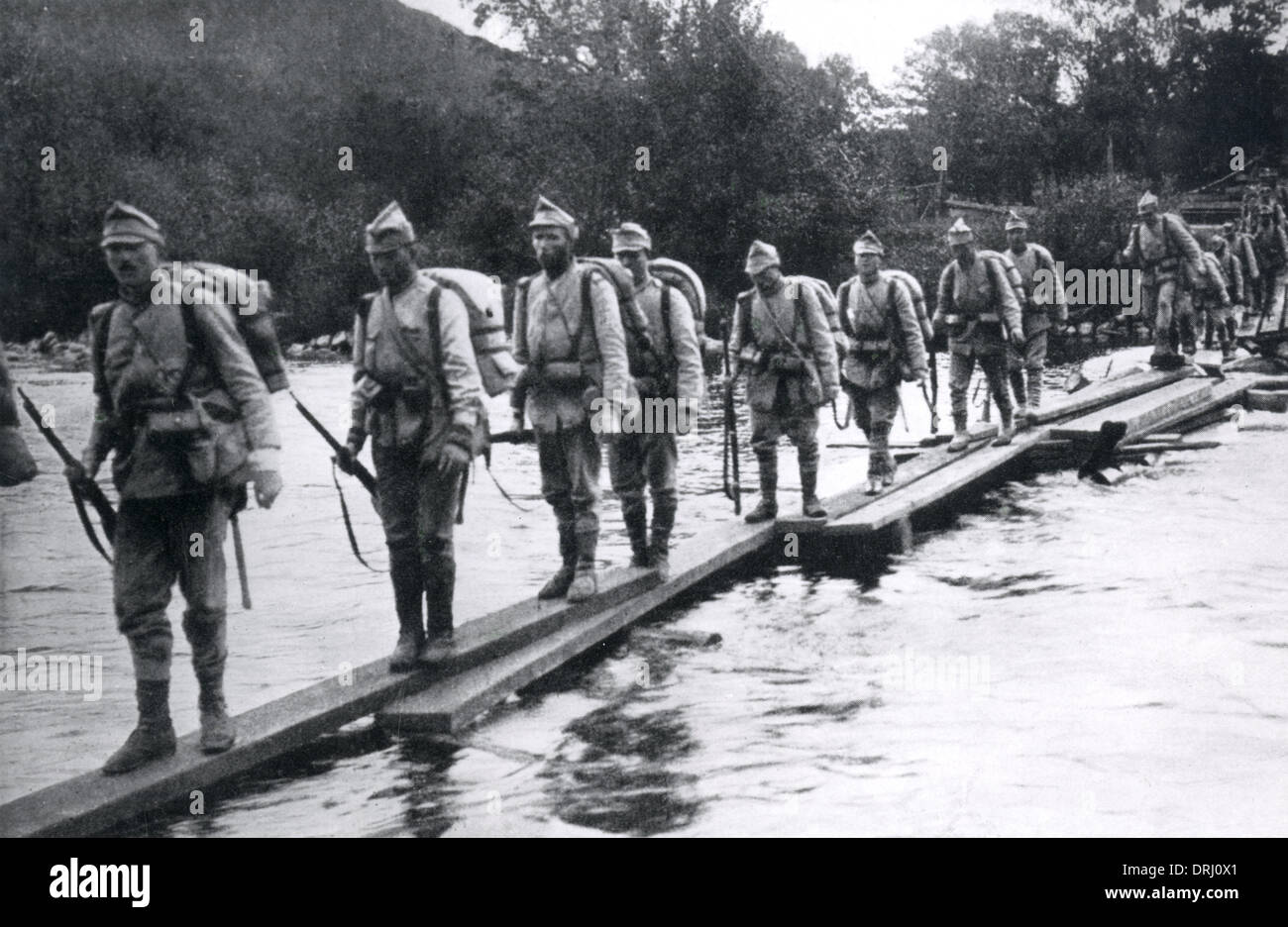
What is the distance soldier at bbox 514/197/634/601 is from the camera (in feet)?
23.9

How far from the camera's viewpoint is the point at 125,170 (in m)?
11.6

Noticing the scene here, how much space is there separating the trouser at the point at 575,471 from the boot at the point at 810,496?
2819 mm

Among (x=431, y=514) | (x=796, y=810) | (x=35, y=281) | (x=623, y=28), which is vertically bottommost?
(x=796, y=810)

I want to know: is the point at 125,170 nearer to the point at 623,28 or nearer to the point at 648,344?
the point at 648,344

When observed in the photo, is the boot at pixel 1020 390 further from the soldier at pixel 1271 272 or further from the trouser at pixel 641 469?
the soldier at pixel 1271 272

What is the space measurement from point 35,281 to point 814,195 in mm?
26775

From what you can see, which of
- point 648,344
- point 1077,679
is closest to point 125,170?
point 648,344

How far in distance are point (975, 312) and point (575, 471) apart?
6.44 metres

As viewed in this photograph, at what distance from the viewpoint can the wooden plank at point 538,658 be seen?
5.97 m

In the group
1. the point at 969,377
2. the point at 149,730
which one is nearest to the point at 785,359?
the point at 969,377

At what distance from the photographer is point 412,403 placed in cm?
604

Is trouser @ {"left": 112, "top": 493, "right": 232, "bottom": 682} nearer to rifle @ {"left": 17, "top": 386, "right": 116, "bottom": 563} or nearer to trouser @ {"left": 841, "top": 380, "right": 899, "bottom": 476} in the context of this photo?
rifle @ {"left": 17, "top": 386, "right": 116, "bottom": 563}

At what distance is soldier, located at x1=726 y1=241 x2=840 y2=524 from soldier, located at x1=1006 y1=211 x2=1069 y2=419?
479 cm

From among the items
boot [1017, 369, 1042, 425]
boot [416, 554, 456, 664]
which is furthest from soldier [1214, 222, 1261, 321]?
boot [416, 554, 456, 664]
